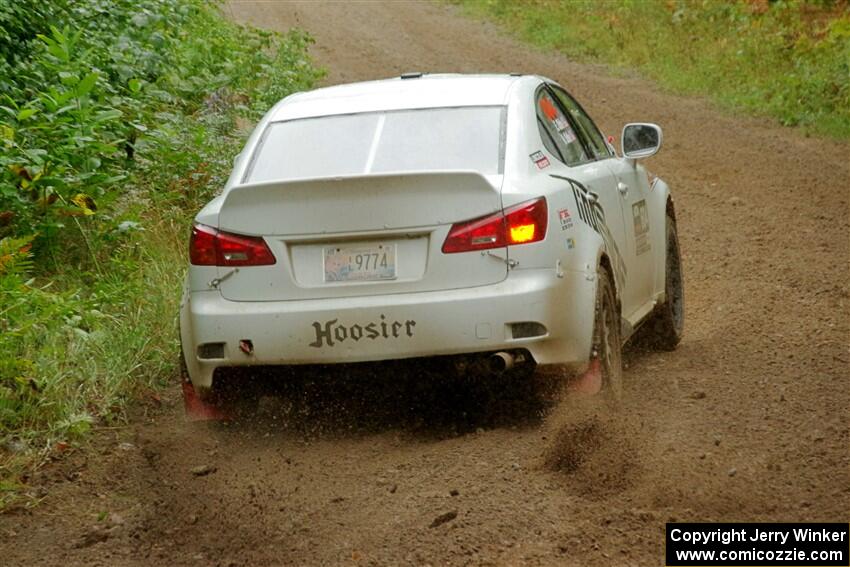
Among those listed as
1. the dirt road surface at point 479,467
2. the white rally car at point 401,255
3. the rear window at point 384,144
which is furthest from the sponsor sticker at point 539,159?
the dirt road surface at point 479,467

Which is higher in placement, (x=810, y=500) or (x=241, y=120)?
(x=810, y=500)

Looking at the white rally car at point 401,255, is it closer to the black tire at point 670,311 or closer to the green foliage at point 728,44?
the black tire at point 670,311

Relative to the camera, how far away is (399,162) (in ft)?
19.7

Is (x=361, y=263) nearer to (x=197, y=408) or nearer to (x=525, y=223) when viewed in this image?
(x=525, y=223)

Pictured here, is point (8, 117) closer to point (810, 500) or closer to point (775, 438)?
point (775, 438)

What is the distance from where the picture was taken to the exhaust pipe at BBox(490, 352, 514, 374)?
5.71 metres

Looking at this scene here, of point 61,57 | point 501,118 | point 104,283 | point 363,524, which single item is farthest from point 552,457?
point 61,57

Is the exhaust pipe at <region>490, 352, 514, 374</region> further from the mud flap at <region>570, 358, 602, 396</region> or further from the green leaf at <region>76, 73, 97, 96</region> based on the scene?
the green leaf at <region>76, 73, 97, 96</region>

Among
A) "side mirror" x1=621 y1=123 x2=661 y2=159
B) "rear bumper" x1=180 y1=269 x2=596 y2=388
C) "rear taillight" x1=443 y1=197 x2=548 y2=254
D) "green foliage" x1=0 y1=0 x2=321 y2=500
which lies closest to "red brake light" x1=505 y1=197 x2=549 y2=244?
"rear taillight" x1=443 y1=197 x2=548 y2=254

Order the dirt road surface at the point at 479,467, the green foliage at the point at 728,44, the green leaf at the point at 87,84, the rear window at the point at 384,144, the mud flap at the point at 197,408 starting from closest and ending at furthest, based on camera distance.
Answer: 1. the dirt road surface at the point at 479,467
2. the rear window at the point at 384,144
3. the mud flap at the point at 197,408
4. the green leaf at the point at 87,84
5. the green foliage at the point at 728,44

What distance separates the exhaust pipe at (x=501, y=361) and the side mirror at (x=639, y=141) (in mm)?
2098

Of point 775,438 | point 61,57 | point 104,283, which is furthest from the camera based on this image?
point 61,57

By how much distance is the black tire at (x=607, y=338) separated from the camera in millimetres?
6012

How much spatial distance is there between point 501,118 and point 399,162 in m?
0.57
